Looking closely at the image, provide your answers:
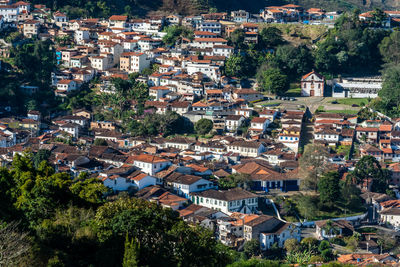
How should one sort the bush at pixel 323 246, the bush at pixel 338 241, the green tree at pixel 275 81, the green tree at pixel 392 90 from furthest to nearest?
1. the green tree at pixel 275 81
2. the green tree at pixel 392 90
3. the bush at pixel 338 241
4. the bush at pixel 323 246

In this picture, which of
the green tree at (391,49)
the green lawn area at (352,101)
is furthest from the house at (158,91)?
the green tree at (391,49)

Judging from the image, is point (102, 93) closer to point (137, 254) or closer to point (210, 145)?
point (210, 145)

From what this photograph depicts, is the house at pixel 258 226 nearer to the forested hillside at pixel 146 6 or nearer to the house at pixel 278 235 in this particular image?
the house at pixel 278 235

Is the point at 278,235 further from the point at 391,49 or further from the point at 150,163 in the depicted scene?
the point at 391,49

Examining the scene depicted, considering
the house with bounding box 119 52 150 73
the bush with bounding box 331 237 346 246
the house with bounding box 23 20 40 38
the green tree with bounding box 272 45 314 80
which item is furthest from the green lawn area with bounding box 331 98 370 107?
the house with bounding box 23 20 40 38

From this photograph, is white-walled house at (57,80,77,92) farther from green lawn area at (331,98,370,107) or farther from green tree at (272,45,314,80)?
green lawn area at (331,98,370,107)
